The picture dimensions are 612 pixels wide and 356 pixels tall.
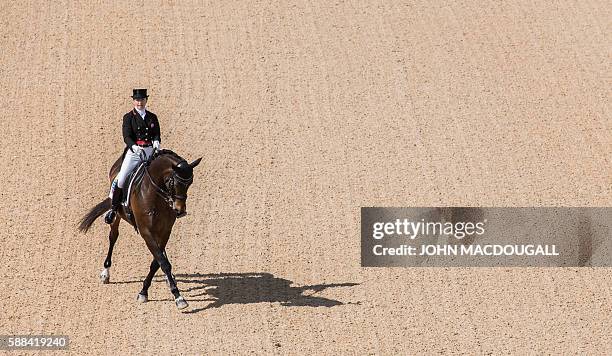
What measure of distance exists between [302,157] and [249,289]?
26.0ft

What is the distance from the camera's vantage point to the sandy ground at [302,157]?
846 inches

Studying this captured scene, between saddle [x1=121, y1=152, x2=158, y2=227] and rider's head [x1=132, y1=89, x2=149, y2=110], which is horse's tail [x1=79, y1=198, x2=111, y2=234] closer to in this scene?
saddle [x1=121, y1=152, x2=158, y2=227]

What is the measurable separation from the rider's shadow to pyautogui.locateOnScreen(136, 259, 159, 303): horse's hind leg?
0.88m

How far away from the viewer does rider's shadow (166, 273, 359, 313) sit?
22.3 m

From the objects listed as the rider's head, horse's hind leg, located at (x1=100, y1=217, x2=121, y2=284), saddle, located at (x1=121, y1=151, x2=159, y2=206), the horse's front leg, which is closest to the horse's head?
the horse's front leg

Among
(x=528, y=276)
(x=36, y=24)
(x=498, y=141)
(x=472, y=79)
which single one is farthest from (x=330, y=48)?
(x=528, y=276)

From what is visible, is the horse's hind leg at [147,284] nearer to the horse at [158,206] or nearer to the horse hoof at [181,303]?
the horse at [158,206]

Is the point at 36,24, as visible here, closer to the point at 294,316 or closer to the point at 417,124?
the point at 417,124

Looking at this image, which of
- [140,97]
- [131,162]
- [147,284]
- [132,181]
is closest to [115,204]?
[132,181]

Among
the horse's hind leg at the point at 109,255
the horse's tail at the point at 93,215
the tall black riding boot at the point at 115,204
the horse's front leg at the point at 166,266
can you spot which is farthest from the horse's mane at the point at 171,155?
the horse's tail at the point at 93,215

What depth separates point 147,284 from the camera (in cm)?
2183

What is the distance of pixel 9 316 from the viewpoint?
21.3 metres

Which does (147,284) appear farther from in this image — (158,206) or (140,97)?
(140,97)

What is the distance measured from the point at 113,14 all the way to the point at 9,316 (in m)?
18.7
